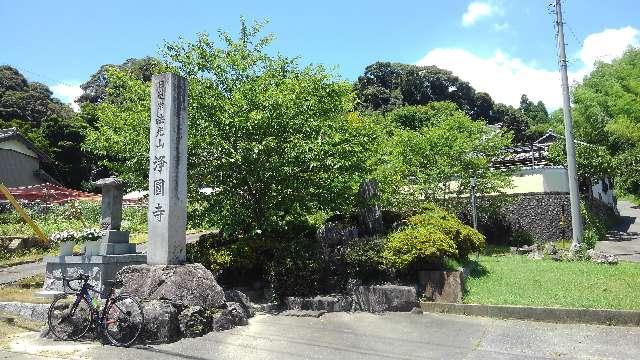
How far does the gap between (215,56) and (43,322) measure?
703 centimetres

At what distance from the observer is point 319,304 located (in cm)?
1048

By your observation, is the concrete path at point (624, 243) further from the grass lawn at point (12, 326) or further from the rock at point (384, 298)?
the grass lawn at point (12, 326)

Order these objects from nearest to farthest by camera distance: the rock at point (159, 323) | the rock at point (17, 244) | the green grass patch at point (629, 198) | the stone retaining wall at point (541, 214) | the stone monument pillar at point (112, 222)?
the rock at point (159, 323), the stone monument pillar at point (112, 222), the rock at point (17, 244), the stone retaining wall at point (541, 214), the green grass patch at point (629, 198)

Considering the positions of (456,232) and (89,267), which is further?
(456,232)

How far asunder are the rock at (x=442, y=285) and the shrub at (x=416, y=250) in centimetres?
32

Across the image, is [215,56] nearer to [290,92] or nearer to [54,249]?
[290,92]

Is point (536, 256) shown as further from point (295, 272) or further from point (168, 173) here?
point (168, 173)

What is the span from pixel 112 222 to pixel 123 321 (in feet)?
14.1

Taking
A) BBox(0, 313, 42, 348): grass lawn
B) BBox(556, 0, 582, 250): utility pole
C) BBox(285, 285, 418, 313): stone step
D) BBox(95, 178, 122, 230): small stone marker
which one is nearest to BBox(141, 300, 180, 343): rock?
BBox(0, 313, 42, 348): grass lawn

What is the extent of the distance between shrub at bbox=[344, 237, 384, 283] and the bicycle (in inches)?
190

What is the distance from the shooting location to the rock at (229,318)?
8.88m

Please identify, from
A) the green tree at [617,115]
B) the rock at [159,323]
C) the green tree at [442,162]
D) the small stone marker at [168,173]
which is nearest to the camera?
the rock at [159,323]

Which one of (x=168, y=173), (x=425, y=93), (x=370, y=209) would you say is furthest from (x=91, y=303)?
(x=425, y=93)

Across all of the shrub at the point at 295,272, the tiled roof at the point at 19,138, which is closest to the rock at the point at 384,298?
the shrub at the point at 295,272
